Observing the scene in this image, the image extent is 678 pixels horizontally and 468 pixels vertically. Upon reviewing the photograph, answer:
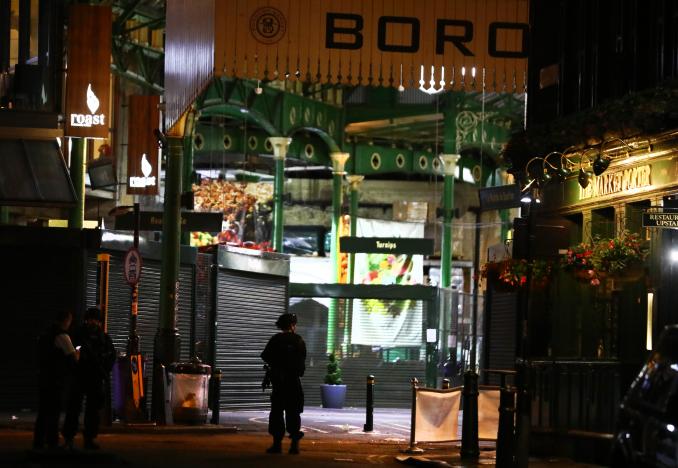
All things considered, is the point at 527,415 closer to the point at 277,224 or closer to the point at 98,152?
the point at 98,152

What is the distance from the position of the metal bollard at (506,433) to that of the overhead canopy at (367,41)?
5.71 meters

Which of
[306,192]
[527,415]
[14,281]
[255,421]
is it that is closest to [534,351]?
[527,415]

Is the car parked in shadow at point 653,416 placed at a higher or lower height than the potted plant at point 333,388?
higher

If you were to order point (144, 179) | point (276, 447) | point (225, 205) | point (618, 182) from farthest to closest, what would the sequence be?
point (225, 205), point (144, 179), point (618, 182), point (276, 447)

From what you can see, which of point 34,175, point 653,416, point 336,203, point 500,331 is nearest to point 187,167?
point 336,203

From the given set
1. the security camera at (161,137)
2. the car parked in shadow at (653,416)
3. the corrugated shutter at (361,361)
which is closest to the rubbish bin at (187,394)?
the security camera at (161,137)

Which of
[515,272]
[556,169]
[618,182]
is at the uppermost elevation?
[556,169]

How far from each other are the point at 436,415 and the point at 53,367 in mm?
5753

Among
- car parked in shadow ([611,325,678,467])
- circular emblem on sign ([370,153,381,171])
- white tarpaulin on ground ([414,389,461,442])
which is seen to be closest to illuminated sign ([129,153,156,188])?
circular emblem on sign ([370,153,381,171])

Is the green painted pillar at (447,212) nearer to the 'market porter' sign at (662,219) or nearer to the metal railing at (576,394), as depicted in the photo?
the metal railing at (576,394)

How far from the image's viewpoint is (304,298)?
39.8m

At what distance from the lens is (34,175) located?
28.8m

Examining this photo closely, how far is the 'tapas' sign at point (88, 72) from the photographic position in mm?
29672

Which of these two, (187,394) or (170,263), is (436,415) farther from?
(170,263)
